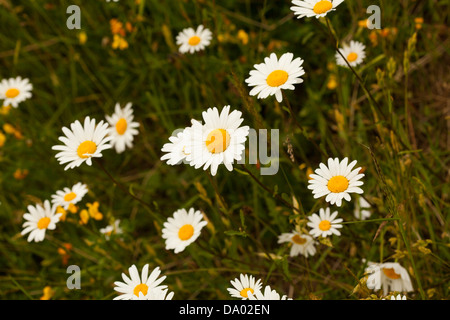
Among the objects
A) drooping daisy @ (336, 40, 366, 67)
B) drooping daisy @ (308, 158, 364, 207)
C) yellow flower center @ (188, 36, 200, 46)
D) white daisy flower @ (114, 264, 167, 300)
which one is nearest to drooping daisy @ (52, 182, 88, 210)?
white daisy flower @ (114, 264, 167, 300)

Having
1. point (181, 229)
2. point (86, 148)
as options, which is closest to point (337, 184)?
point (181, 229)

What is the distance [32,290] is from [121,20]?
1394 millimetres

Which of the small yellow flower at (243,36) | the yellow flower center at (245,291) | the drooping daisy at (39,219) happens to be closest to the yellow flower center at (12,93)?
the drooping daisy at (39,219)

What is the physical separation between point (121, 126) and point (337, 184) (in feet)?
3.61

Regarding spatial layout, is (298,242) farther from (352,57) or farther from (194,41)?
(194,41)

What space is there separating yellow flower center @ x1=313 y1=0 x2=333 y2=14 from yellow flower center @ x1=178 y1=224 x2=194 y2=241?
0.80 meters

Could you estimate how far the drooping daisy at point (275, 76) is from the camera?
1.33m

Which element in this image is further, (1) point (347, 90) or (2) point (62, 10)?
(2) point (62, 10)

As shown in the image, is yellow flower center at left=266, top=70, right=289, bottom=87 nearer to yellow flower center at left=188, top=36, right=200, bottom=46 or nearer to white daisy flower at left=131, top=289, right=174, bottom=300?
white daisy flower at left=131, top=289, right=174, bottom=300

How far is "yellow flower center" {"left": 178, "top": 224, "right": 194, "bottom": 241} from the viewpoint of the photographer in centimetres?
156

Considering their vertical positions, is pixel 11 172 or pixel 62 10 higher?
pixel 62 10
